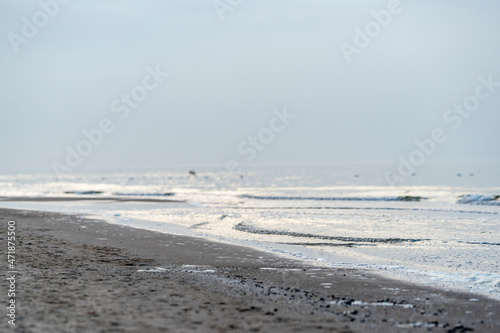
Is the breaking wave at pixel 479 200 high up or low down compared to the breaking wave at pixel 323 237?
up

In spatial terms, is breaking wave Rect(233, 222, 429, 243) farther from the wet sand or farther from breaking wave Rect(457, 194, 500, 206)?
breaking wave Rect(457, 194, 500, 206)

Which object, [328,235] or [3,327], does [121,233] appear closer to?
[328,235]

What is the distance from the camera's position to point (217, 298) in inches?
337

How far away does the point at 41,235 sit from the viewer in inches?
707

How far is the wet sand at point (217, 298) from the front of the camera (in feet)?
23.1

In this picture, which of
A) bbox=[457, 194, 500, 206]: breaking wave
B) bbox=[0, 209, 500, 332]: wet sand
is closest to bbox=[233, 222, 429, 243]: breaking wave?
bbox=[0, 209, 500, 332]: wet sand

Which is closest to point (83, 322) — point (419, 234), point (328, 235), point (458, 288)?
point (458, 288)

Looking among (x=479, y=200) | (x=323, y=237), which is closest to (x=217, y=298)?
(x=323, y=237)

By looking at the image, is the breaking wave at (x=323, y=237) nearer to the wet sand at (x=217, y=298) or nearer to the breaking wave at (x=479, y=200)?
the wet sand at (x=217, y=298)

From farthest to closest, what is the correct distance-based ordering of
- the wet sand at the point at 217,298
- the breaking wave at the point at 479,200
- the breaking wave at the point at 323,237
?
the breaking wave at the point at 479,200, the breaking wave at the point at 323,237, the wet sand at the point at 217,298

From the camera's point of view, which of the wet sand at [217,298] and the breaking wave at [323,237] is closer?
the wet sand at [217,298]

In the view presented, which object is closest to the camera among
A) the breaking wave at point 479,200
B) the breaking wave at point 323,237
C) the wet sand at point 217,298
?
the wet sand at point 217,298

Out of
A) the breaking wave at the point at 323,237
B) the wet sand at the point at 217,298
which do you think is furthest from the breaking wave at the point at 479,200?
the wet sand at the point at 217,298

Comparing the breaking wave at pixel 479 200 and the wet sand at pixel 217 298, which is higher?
the breaking wave at pixel 479 200
